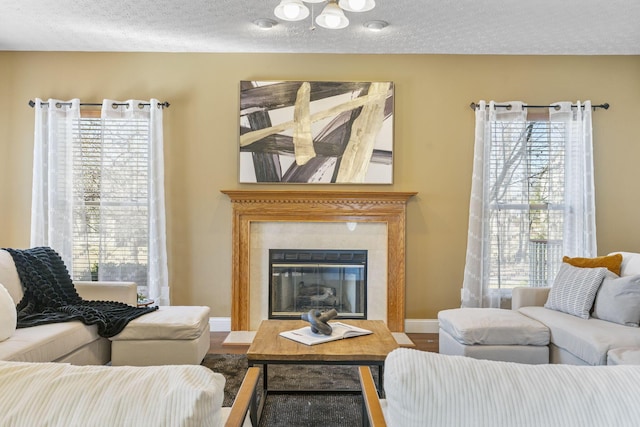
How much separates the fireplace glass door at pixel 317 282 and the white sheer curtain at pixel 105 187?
3.36ft

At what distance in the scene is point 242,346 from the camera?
396cm

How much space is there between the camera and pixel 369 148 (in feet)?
14.6

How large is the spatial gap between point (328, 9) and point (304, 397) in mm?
2322

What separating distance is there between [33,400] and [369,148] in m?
3.91

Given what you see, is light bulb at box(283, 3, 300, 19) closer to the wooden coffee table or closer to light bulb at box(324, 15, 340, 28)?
light bulb at box(324, 15, 340, 28)

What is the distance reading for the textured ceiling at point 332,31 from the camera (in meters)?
3.51

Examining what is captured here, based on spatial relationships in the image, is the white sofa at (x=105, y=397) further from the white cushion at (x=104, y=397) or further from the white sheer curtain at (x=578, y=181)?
the white sheer curtain at (x=578, y=181)

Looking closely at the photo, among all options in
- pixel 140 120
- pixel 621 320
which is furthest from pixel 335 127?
pixel 621 320

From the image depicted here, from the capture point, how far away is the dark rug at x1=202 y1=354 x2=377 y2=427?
8.37 feet

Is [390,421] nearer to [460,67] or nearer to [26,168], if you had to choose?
[460,67]

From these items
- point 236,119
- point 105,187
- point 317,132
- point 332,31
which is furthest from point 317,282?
point 332,31

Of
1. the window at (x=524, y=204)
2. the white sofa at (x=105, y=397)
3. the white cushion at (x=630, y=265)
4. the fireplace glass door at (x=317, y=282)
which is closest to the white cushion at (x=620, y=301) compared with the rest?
the white cushion at (x=630, y=265)

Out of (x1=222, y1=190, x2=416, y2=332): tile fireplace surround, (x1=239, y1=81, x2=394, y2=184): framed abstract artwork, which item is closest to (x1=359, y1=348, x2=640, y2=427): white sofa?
(x1=222, y1=190, x2=416, y2=332): tile fireplace surround

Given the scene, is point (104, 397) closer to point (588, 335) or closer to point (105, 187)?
point (588, 335)
